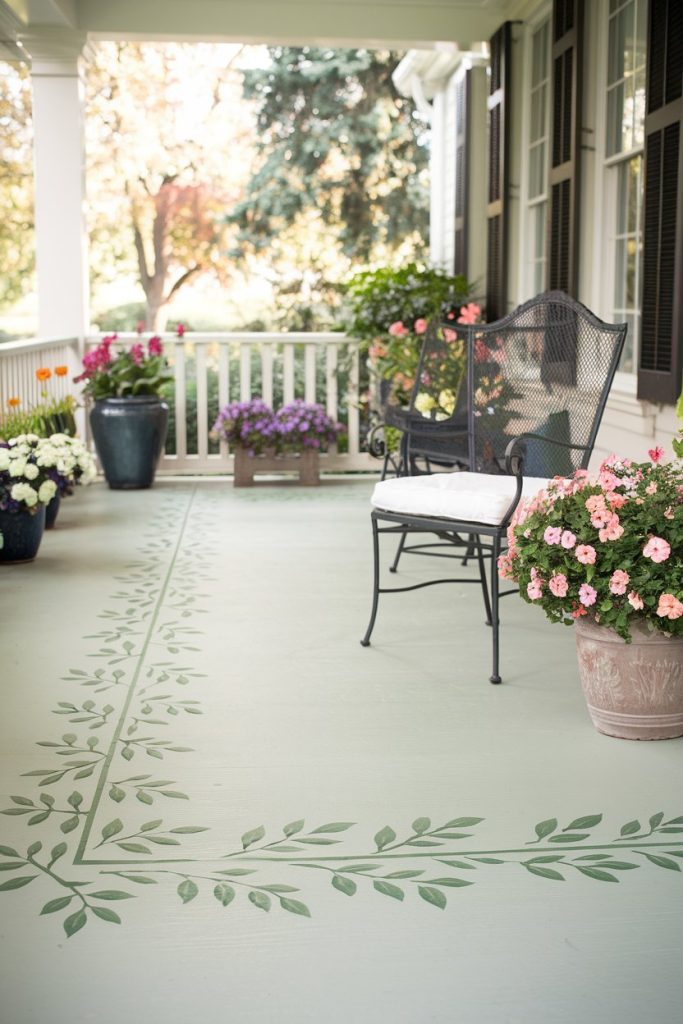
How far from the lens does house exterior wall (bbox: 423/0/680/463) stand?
537cm

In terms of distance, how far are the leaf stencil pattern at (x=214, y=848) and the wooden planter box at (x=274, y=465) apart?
16.1 feet

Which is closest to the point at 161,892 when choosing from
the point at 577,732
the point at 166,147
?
the point at 577,732

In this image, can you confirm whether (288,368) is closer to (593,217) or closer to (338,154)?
(593,217)

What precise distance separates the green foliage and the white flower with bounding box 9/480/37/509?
128 inches

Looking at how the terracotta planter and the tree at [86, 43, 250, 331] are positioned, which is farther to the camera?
the tree at [86, 43, 250, 331]

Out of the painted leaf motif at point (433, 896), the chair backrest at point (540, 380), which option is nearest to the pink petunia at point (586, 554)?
the painted leaf motif at point (433, 896)

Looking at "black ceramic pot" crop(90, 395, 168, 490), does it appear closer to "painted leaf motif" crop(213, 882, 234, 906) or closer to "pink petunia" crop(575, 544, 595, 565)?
"pink petunia" crop(575, 544, 595, 565)

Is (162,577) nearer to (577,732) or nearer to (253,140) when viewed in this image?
(577,732)

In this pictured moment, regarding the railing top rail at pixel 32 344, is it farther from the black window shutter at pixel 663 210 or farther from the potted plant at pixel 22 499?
the black window shutter at pixel 663 210

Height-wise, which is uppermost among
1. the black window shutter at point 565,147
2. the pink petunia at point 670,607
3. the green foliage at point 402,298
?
the black window shutter at point 565,147

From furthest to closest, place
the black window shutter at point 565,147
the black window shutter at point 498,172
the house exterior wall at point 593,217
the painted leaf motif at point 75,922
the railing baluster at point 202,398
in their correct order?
the railing baluster at point 202,398 < the black window shutter at point 498,172 < the black window shutter at point 565,147 < the house exterior wall at point 593,217 < the painted leaf motif at point 75,922

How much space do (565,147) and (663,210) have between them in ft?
5.41

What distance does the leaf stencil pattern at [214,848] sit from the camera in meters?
2.23

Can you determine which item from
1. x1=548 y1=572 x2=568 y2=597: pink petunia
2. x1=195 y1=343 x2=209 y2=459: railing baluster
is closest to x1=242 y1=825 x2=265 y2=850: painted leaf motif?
x1=548 y1=572 x2=568 y2=597: pink petunia
